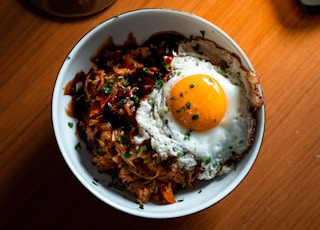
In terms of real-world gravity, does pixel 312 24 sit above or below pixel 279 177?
above

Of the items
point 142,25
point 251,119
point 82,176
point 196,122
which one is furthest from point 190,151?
point 142,25

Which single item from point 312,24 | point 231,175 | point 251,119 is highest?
point 312,24

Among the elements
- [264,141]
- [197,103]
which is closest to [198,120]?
[197,103]

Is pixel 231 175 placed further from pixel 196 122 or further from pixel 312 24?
pixel 312 24

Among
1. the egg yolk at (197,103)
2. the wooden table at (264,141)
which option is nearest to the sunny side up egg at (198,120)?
the egg yolk at (197,103)

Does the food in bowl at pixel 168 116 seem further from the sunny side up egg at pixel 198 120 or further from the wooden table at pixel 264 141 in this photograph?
the wooden table at pixel 264 141

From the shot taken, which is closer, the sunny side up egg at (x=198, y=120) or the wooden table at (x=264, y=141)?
the sunny side up egg at (x=198, y=120)

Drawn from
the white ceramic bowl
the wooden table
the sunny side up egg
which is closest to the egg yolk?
the sunny side up egg
